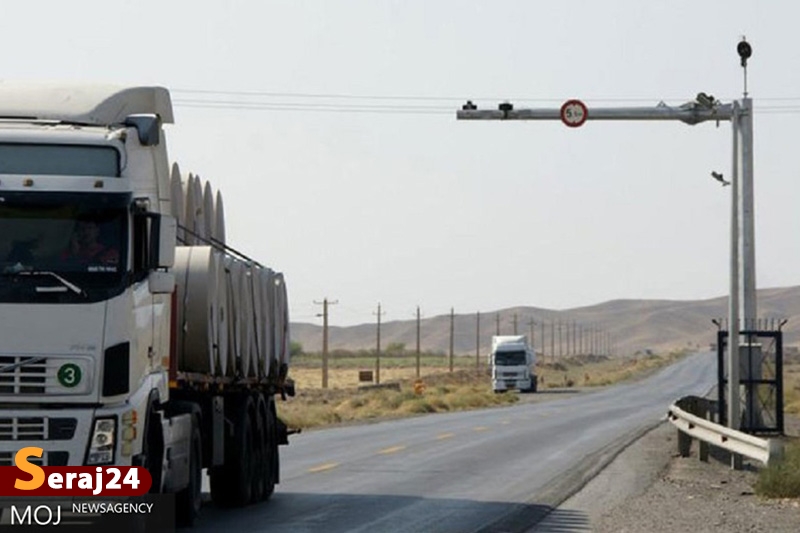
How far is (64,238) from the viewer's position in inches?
579

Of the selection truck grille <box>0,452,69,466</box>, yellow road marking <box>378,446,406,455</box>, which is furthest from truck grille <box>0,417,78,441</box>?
yellow road marking <box>378,446,406,455</box>

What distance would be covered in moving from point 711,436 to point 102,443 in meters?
15.3

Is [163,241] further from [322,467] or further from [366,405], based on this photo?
[366,405]

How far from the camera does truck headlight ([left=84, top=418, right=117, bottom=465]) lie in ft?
46.9

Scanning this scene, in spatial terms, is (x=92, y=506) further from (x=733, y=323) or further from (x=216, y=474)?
(x=733, y=323)

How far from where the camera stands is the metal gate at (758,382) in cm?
3538

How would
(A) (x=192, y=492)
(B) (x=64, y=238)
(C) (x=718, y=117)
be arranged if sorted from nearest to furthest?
(B) (x=64, y=238), (A) (x=192, y=492), (C) (x=718, y=117)

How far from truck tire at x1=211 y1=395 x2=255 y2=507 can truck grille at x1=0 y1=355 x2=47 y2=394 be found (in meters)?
6.33

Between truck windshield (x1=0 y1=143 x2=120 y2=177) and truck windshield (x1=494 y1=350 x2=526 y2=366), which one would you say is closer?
truck windshield (x1=0 y1=143 x2=120 y2=177)

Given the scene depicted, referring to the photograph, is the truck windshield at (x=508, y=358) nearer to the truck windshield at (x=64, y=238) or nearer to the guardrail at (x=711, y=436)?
the guardrail at (x=711, y=436)

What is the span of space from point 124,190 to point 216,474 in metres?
6.68

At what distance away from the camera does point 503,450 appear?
1400 inches

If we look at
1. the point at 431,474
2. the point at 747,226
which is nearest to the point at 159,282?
the point at 431,474

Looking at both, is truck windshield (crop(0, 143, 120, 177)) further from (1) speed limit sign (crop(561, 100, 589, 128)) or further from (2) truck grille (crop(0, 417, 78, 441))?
(1) speed limit sign (crop(561, 100, 589, 128))
